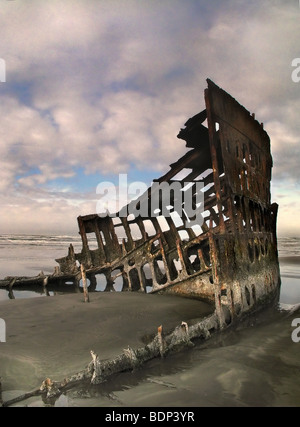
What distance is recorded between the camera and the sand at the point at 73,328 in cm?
389

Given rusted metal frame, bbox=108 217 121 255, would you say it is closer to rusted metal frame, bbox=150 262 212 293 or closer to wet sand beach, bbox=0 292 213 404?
rusted metal frame, bbox=150 262 212 293

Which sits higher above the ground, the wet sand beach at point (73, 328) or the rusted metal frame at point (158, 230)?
the rusted metal frame at point (158, 230)

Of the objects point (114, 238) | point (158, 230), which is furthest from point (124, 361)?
point (114, 238)

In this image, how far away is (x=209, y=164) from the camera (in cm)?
1016

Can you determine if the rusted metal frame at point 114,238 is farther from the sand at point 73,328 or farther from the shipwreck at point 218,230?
the sand at point 73,328

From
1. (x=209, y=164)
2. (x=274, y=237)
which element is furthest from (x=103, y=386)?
(x=274, y=237)

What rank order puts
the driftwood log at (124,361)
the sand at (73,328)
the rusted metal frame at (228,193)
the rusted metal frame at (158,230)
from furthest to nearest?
the rusted metal frame at (158,230) < the rusted metal frame at (228,193) < the sand at (73,328) < the driftwood log at (124,361)

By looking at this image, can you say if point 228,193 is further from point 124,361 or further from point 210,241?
point 124,361

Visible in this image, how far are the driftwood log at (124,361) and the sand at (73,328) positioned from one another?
0.35 meters

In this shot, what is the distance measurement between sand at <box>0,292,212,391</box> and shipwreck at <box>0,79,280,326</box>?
29.9 inches

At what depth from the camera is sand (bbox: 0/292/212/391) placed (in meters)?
3.89

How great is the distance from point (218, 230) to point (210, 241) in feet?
3.68

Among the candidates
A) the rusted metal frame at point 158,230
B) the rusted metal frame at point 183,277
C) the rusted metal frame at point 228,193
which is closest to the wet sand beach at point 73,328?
the rusted metal frame at point 183,277
